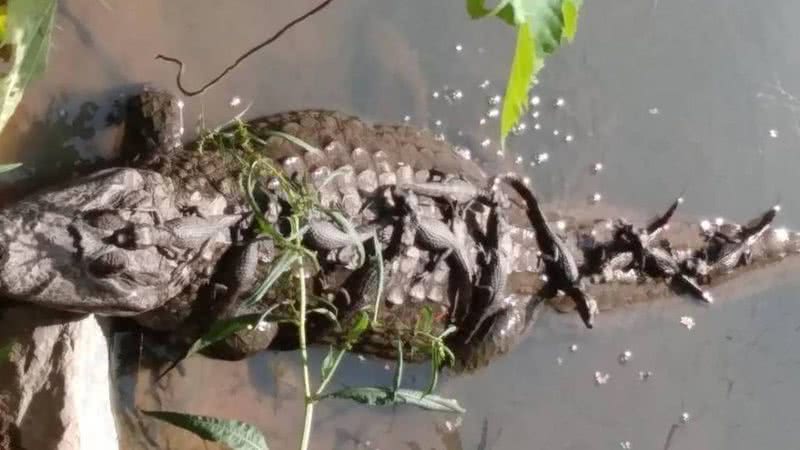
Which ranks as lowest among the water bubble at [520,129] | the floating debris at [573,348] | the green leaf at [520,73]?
the floating debris at [573,348]

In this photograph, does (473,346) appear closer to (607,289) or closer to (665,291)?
(607,289)

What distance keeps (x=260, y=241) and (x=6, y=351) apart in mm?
425

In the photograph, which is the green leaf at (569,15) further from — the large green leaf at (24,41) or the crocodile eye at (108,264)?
the crocodile eye at (108,264)

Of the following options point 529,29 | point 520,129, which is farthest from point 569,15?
point 520,129

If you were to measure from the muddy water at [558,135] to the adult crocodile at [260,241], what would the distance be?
76 millimetres

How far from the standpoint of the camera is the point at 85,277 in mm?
1414

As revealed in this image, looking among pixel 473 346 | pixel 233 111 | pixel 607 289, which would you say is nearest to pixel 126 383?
pixel 233 111

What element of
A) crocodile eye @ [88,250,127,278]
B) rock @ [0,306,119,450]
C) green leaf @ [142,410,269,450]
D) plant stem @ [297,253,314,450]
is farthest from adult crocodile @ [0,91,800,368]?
green leaf @ [142,410,269,450]

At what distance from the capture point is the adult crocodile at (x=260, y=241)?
141cm

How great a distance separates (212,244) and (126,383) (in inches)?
14.7

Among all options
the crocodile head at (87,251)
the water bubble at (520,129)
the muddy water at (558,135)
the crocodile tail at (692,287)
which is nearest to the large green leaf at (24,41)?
the crocodile head at (87,251)

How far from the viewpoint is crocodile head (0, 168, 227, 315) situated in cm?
137

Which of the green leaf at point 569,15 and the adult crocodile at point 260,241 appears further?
the adult crocodile at point 260,241

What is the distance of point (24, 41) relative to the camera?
3.07ft
